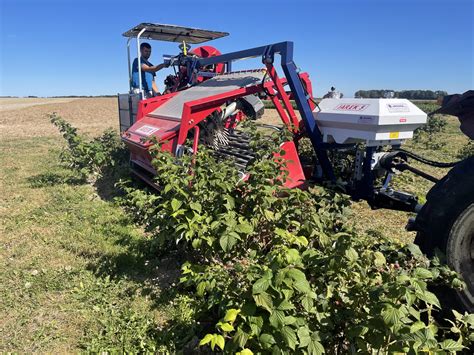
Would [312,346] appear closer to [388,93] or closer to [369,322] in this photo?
[369,322]

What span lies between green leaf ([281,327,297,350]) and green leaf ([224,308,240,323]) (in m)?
0.24

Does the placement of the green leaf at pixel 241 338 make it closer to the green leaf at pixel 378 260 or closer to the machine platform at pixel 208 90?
the green leaf at pixel 378 260

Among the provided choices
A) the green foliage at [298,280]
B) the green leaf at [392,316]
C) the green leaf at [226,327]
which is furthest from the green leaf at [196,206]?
the green leaf at [392,316]

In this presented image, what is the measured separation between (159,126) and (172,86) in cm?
225

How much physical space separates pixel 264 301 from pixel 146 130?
3.93m

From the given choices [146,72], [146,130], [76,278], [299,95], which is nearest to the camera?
[76,278]

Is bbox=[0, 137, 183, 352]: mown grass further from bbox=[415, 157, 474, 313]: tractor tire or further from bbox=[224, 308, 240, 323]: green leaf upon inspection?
bbox=[415, 157, 474, 313]: tractor tire

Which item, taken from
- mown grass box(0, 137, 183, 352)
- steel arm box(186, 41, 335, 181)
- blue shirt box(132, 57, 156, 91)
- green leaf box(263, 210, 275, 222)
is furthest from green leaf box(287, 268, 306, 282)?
blue shirt box(132, 57, 156, 91)

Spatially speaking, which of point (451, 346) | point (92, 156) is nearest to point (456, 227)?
point (451, 346)

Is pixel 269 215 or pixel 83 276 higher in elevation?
pixel 269 215

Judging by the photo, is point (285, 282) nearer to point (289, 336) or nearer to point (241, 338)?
point (289, 336)

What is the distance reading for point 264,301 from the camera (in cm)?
164

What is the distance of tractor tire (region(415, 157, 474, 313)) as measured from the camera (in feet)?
7.12

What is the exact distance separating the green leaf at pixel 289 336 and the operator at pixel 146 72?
5.86 m
